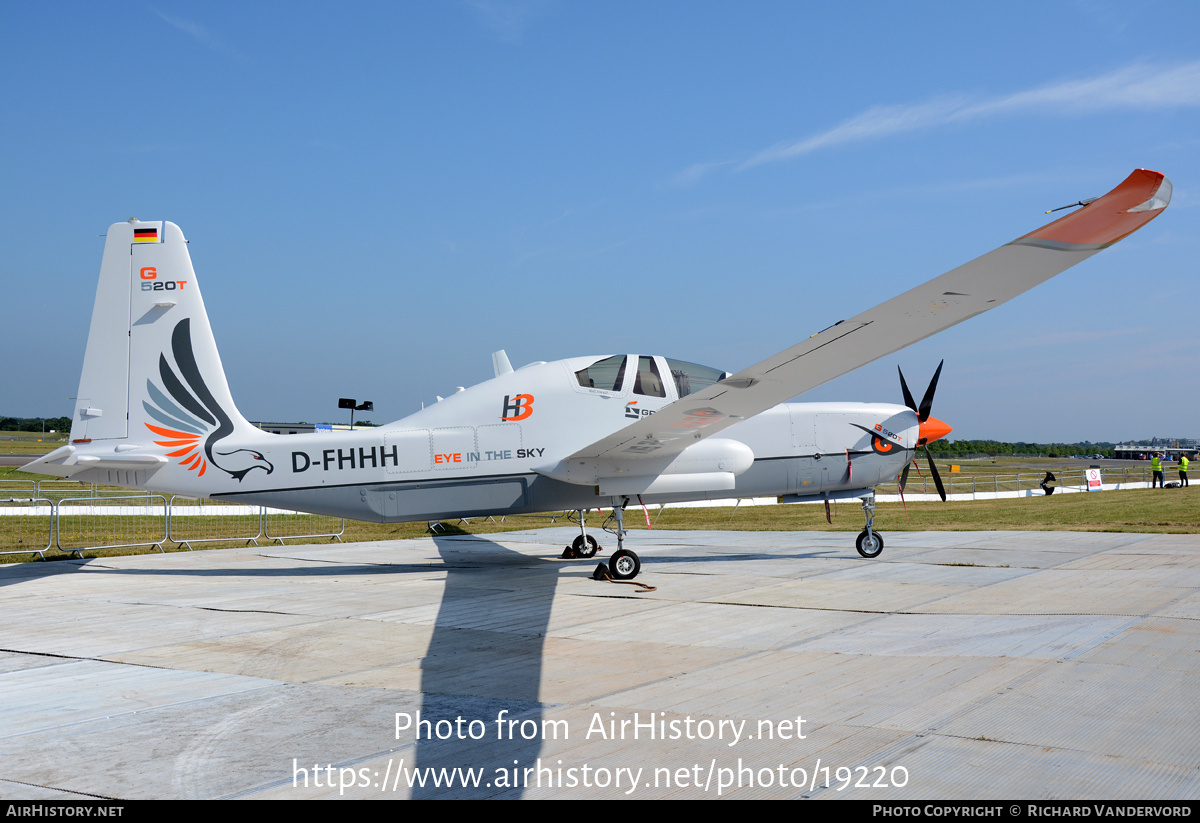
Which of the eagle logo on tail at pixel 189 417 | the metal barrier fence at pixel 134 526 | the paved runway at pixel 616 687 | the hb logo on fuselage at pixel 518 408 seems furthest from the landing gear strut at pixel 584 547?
the metal barrier fence at pixel 134 526

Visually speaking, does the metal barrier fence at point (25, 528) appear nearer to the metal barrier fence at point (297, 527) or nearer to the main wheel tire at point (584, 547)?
the metal barrier fence at point (297, 527)

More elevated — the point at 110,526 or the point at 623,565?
the point at 110,526

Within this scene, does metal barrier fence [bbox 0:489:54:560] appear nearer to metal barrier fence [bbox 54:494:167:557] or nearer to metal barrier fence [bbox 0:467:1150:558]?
metal barrier fence [bbox 0:467:1150:558]

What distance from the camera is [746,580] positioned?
1188 cm

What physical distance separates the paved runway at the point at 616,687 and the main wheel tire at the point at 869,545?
6.36ft

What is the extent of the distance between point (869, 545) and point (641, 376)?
5180 millimetres

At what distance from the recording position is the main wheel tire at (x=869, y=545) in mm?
14164

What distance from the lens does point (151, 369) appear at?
12.2 m

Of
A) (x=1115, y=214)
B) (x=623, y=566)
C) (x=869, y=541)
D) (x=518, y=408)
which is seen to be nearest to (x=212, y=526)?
(x=518, y=408)

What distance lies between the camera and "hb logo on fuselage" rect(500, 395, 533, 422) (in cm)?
1288

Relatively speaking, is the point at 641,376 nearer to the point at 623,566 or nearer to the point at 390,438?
the point at 623,566
